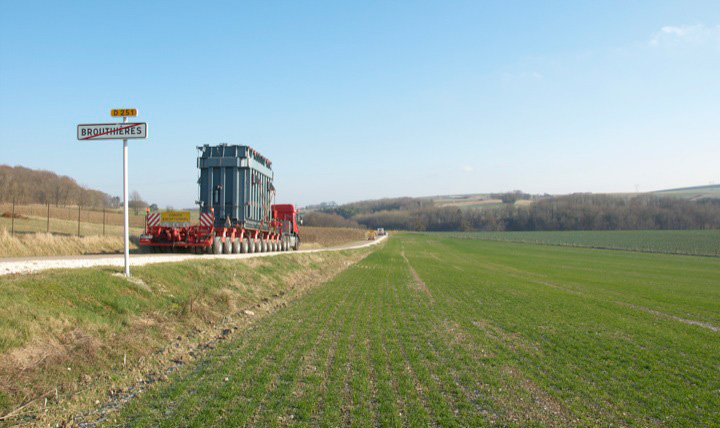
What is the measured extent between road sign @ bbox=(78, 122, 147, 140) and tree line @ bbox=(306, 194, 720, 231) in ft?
416

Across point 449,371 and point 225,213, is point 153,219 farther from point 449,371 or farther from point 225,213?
point 449,371

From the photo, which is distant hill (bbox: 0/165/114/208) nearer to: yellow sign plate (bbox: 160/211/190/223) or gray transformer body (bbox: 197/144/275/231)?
gray transformer body (bbox: 197/144/275/231)

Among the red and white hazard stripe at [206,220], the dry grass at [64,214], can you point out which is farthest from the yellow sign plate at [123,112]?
the dry grass at [64,214]

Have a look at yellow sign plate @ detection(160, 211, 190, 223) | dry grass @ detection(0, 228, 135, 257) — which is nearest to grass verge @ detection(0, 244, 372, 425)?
yellow sign plate @ detection(160, 211, 190, 223)

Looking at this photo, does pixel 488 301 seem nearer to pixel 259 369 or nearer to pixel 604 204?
pixel 259 369

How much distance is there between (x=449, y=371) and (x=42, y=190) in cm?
7104

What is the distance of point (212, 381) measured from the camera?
718cm

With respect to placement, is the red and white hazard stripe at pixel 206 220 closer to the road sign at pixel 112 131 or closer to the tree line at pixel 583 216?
the road sign at pixel 112 131

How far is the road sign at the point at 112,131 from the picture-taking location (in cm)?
1147

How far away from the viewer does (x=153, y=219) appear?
72.9 ft

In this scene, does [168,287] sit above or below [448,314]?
above

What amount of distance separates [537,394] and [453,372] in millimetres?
1448

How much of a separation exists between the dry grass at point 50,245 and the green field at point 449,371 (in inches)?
497

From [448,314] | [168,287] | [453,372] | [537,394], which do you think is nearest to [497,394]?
[537,394]
